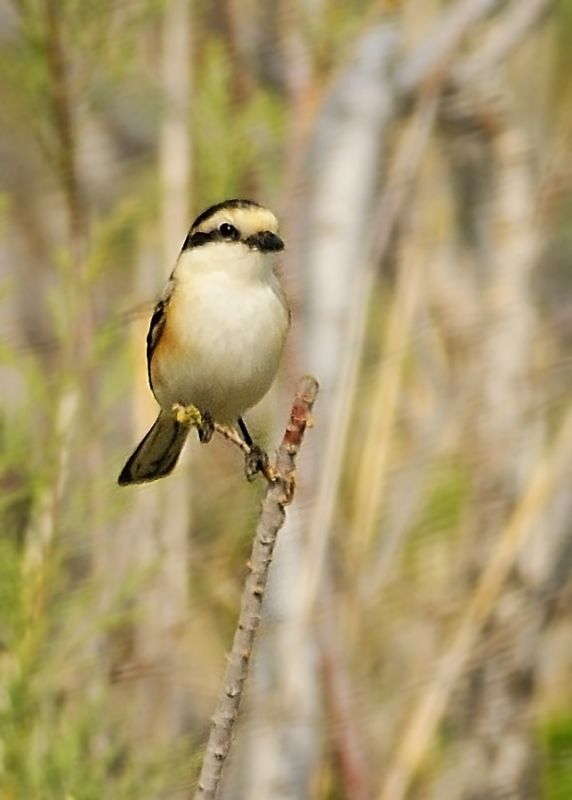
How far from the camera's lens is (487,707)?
2.22m

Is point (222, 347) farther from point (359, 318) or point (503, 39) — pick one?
point (503, 39)

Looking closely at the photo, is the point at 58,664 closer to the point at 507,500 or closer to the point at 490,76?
the point at 507,500

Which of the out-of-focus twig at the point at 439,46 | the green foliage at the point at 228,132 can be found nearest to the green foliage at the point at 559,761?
the green foliage at the point at 228,132

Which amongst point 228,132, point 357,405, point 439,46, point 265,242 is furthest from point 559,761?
point 439,46

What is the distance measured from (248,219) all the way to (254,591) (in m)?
0.65

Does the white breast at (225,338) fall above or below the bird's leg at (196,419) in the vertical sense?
above

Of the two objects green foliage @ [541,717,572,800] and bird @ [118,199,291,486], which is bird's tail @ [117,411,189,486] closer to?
bird @ [118,199,291,486]

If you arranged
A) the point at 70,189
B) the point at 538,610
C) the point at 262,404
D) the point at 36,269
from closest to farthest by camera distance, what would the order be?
the point at 70,189 < the point at 262,404 < the point at 538,610 < the point at 36,269

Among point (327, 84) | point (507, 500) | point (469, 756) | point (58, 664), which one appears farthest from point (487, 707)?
point (327, 84)

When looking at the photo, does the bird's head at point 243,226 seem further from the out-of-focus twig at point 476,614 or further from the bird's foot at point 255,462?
the out-of-focus twig at point 476,614

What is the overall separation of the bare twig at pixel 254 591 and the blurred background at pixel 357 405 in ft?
2.41

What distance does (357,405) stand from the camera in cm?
222

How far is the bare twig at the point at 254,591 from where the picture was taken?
1.16m

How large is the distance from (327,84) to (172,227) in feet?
0.81
